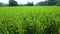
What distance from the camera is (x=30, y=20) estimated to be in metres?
1.46

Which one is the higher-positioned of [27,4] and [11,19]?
[27,4]

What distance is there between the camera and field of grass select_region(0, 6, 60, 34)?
1.42 m

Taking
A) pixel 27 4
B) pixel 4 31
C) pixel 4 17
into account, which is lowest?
pixel 4 31

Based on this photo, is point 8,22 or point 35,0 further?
point 35,0

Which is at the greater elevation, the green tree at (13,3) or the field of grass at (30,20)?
the green tree at (13,3)

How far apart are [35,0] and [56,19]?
0.85ft

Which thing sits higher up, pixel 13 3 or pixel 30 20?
pixel 13 3

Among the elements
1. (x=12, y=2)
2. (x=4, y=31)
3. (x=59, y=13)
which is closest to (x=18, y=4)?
(x=12, y=2)

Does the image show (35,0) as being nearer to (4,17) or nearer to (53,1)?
(53,1)

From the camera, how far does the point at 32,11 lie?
4.91 feet

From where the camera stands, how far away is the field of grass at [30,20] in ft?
4.67

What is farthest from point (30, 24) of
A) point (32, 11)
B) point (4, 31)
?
point (4, 31)

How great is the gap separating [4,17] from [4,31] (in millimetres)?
128

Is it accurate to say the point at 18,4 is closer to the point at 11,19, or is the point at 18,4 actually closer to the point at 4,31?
the point at 11,19
